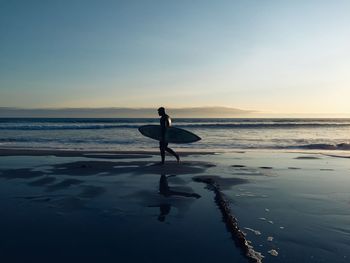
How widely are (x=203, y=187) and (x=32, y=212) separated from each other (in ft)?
13.8

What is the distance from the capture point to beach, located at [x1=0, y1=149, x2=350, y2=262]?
461cm

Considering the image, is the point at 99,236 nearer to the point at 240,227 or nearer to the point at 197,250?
the point at 197,250

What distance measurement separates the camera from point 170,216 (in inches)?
249

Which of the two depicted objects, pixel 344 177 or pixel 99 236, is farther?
pixel 344 177

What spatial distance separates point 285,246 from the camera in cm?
485

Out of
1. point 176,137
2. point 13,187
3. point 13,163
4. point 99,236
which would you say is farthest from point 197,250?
point 176,137

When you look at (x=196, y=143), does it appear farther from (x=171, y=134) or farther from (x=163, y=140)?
(x=163, y=140)

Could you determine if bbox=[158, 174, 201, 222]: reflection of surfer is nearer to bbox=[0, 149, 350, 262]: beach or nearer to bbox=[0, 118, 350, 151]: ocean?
bbox=[0, 149, 350, 262]: beach

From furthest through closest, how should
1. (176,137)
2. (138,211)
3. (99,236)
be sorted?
(176,137) → (138,211) → (99,236)

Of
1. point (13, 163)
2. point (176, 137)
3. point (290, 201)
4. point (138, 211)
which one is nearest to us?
point (138, 211)

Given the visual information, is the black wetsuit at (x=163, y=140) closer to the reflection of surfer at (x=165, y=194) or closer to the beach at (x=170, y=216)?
the beach at (x=170, y=216)

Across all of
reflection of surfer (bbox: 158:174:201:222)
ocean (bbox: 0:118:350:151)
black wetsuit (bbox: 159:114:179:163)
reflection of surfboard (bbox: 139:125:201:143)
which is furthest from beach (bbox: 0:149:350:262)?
ocean (bbox: 0:118:350:151)

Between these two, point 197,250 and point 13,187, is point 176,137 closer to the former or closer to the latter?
point 13,187

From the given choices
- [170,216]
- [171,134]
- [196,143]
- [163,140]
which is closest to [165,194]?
[170,216]
